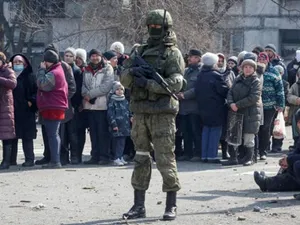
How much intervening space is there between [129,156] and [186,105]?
4.32 feet

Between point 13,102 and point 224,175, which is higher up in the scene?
point 13,102

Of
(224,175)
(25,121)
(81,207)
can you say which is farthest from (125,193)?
(25,121)

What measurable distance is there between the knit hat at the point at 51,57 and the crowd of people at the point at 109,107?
0.02 metres

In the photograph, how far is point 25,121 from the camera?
1597cm

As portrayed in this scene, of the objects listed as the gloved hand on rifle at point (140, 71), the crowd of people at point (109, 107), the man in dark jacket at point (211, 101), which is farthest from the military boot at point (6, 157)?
the gloved hand on rifle at point (140, 71)

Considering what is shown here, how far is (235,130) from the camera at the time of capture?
1605cm

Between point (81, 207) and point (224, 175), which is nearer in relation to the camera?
point (81, 207)

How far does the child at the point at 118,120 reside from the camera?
16219mm

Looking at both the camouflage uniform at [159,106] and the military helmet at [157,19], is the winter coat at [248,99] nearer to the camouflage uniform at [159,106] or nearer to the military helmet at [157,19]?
the camouflage uniform at [159,106]

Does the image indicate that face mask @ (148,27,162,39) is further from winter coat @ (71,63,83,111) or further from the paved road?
winter coat @ (71,63,83,111)

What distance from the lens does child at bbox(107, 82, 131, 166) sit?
16.2 metres

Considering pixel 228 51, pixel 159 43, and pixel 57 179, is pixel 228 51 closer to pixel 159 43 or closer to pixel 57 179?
pixel 57 179

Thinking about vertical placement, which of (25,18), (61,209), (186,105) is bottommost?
(61,209)

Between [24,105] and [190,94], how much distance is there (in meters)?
2.84
